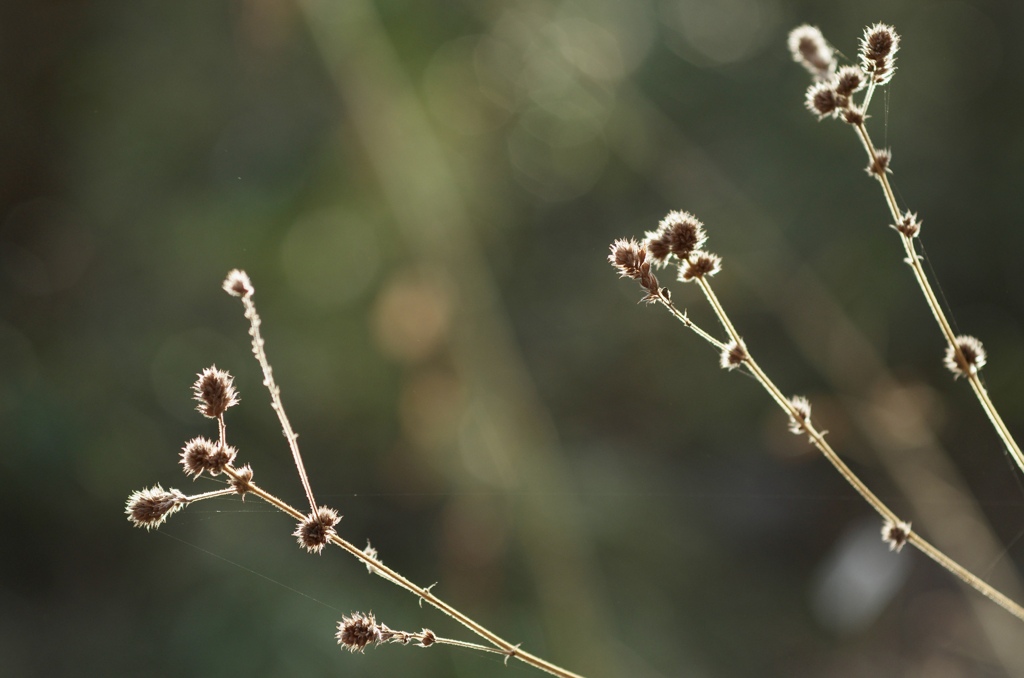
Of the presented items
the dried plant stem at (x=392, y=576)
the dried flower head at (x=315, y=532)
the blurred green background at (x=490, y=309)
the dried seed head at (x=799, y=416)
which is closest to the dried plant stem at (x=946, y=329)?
the dried seed head at (x=799, y=416)

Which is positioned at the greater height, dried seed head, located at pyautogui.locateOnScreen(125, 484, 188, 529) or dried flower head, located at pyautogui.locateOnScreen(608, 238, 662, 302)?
dried flower head, located at pyautogui.locateOnScreen(608, 238, 662, 302)

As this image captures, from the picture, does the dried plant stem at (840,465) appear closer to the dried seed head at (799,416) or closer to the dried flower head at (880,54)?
the dried seed head at (799,416)

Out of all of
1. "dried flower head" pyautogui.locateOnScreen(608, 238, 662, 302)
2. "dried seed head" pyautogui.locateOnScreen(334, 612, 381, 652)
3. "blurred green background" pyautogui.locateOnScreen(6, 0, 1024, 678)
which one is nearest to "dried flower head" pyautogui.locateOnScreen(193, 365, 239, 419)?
"dried seed head" pyautogui.locateOnScreen(334, 612, 381, 652)

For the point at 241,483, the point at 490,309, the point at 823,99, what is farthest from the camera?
the point at 490,309

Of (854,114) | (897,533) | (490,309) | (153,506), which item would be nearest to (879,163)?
(854,114)

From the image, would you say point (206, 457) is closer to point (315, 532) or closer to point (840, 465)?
point (315, 532)

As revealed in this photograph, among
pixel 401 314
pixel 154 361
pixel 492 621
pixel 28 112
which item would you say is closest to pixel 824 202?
pixel 401 314

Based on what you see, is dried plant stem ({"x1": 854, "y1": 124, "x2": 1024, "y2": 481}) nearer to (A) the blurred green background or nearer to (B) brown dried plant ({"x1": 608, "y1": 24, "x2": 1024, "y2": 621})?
(B) brown dried plant ({"x1": 608, "y1": 24, "x2": 1024, "y2": 621})
